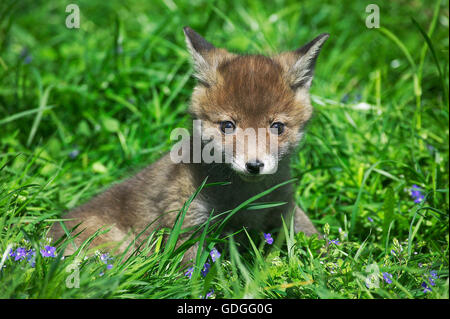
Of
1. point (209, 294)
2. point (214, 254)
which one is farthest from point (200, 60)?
point (209, 294)

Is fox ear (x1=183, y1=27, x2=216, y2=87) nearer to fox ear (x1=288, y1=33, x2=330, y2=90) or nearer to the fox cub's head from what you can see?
the fox cub's head

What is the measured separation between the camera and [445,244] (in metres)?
3.77

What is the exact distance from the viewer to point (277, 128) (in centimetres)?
340

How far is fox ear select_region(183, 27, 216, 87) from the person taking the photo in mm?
3543

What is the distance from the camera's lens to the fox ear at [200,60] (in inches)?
139

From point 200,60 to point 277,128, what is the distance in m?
0.75

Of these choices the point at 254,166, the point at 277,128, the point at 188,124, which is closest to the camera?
the point at 254,166

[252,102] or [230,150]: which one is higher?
[252,102]

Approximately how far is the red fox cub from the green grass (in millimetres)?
209

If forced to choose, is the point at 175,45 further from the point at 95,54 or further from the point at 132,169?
the point at 132,169

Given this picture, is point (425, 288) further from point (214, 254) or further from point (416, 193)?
point (416, 193)

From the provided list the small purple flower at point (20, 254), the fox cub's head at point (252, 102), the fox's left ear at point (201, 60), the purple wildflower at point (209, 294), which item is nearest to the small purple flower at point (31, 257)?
the small purple flower at point (20, 254)

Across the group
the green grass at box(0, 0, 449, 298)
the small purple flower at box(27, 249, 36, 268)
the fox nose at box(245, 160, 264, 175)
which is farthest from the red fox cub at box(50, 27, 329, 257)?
the small purple flower at box(27, 249, 36, 268)

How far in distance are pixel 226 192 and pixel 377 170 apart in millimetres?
1390
